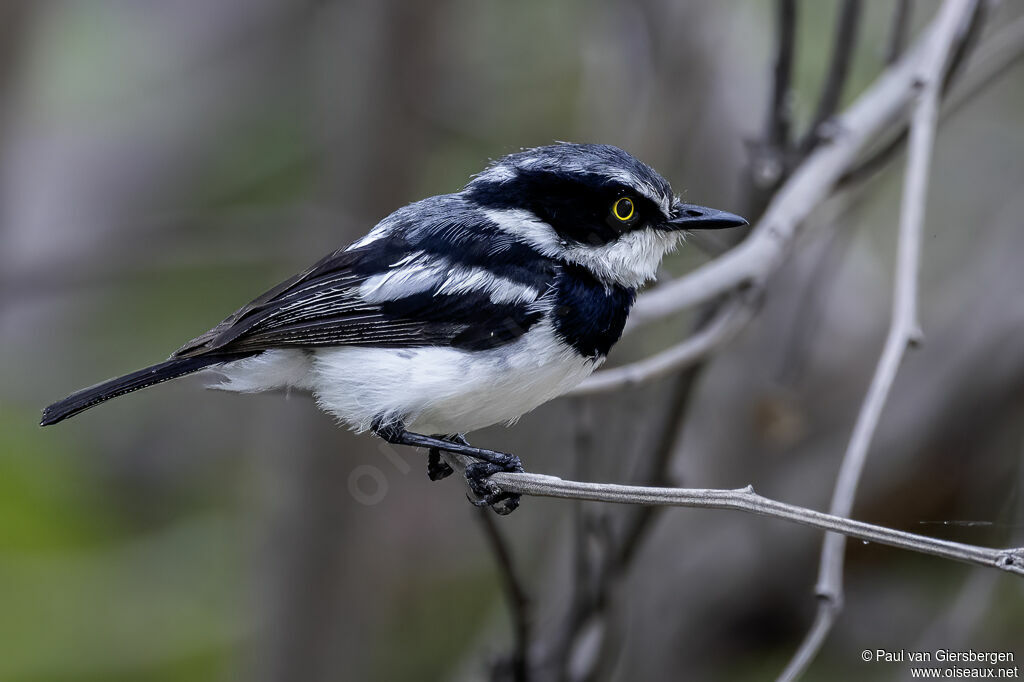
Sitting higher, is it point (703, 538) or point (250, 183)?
point (250, 183)

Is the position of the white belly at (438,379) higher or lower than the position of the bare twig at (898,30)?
lower

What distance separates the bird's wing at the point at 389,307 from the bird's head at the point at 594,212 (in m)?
0.15

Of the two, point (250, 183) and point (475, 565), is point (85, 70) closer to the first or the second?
point (250, 183)

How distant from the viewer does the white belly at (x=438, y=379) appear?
8.54 ft

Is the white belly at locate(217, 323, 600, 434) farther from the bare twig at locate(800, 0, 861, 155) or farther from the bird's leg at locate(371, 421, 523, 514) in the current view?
the bare twig at locate(800, 0, 861, 155)

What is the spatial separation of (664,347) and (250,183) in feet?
9.38

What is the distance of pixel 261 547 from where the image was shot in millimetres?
4773

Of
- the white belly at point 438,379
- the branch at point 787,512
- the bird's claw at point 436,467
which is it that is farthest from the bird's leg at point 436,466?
the branch at point 787,512

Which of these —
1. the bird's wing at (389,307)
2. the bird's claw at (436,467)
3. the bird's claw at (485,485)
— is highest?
the bird's wing at (389,307)

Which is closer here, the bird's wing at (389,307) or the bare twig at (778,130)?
the bird's wing at (389,307)

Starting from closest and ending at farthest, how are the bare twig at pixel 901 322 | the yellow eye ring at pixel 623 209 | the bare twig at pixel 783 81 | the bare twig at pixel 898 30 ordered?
1. the bare twig at pixel 901 322
2. the yellow eye ring at pixel 623 209
3. the bare twig at pixel 783 81
4. the bare twig at pixel 898 30

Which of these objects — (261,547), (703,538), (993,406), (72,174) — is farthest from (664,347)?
(72,174)

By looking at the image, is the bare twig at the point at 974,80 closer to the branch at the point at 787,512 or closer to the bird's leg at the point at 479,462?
the bird's leg at the point at 479,462

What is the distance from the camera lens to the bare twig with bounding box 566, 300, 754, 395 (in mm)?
2867
